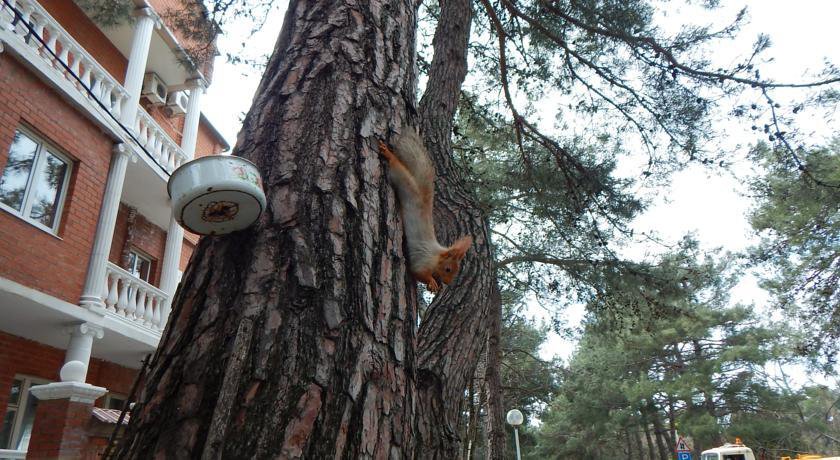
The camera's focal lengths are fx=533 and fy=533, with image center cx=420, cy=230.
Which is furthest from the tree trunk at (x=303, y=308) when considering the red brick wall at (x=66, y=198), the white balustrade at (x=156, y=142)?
the white balustrade at (x=156, y=142)

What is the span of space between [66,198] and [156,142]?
229 cm

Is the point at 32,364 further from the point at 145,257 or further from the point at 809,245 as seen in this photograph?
the point at 809,245

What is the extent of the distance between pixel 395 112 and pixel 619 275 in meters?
5.51

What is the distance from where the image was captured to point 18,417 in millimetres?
6629

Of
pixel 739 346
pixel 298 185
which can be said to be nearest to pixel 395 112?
pixel 298 185

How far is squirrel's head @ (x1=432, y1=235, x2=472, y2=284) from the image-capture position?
2.09 m

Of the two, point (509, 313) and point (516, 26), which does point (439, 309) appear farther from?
point (509, 313)

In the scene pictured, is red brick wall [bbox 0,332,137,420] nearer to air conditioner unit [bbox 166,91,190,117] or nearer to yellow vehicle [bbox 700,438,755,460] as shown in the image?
air conditioner unit [bbox 166,91,190,117]

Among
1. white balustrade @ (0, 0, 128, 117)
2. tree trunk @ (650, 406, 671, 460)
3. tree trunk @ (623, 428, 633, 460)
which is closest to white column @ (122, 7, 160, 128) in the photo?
white balustrade @ (0, 0, 128, 117)

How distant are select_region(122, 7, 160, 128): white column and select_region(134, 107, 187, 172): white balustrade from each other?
278 millimetres

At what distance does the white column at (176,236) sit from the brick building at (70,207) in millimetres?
31

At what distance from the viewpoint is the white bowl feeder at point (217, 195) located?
115 cm

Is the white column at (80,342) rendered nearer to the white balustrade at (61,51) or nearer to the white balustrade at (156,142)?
the white balustrade at (61,51)

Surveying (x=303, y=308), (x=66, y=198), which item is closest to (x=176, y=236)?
(x=66, y=198)
